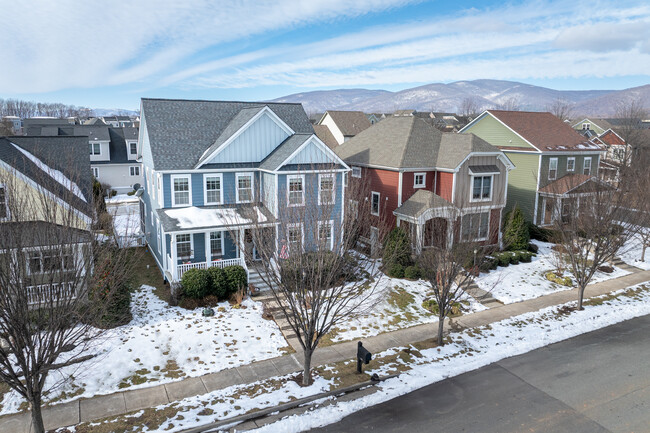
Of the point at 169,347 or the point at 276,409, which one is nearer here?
the point at 276,409

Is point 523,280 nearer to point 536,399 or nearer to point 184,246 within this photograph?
point 536,399

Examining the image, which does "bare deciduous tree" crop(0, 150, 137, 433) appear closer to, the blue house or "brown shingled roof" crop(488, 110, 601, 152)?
the blue house

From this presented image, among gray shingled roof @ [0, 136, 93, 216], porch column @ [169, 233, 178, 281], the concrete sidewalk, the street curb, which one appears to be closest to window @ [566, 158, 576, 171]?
the concrete sidewalk

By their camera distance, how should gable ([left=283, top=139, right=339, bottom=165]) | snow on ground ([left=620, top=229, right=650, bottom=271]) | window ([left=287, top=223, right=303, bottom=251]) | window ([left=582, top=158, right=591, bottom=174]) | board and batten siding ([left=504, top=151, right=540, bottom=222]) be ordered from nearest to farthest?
window ([left=287, top=223, right=303, bottom=251])
gable ([left=283, top=139, right=339, bottom=165])
snow on ground ([left=620, top=229, right=650, bottom=271])
board and batten siding ([left=504, top=151, right=540, bottom=222])
window ([left=582, top=158, right=591, bottom=174])

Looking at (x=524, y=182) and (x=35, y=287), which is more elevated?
(x=35, y=287)

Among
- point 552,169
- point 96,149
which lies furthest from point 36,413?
point 96,149

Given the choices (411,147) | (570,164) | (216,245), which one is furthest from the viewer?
(570,164)

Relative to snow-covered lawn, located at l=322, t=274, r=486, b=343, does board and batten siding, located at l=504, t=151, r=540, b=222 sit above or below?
above
